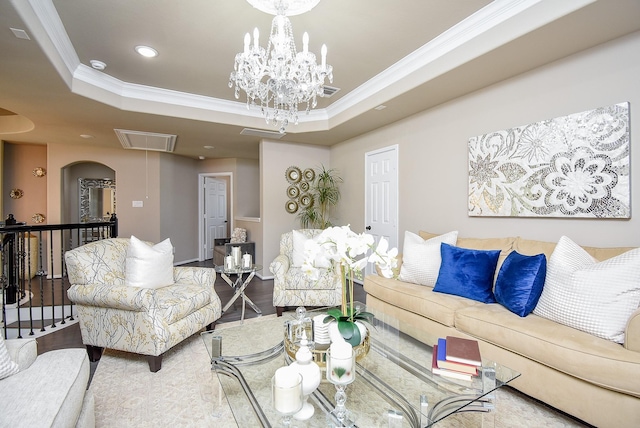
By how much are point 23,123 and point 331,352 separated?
6.50 metres

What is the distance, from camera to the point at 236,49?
284 centimetres

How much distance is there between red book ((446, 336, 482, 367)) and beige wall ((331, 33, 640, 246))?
1.56 metres

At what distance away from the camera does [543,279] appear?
207 centimetres

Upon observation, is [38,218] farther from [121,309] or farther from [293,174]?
[121,309]

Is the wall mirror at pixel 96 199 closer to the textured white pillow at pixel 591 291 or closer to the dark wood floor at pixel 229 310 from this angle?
the dark wood floor at pixel 229 310

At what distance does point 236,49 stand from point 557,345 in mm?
3306

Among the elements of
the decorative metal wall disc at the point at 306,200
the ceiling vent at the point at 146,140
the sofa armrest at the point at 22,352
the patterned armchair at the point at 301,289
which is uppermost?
the ceiling vent at the point at 146,140

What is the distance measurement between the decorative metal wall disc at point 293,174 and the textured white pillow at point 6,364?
4.31m

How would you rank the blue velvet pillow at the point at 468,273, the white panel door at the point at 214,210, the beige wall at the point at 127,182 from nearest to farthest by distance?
the blue velvet pillow at the point at 468,273 < the beige wall at the point at 127,182 < the white panel door at the point at 214,210

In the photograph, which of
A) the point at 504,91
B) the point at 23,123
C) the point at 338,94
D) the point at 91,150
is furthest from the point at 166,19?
the point at 91,150

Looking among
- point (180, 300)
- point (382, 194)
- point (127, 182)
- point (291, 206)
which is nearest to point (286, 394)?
point (180, 300)

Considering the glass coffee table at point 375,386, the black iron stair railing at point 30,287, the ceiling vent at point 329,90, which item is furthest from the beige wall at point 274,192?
the glass coffee table at point 375,386

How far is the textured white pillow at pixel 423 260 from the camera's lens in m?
2.84

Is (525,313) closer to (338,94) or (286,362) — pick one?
(286,362)
